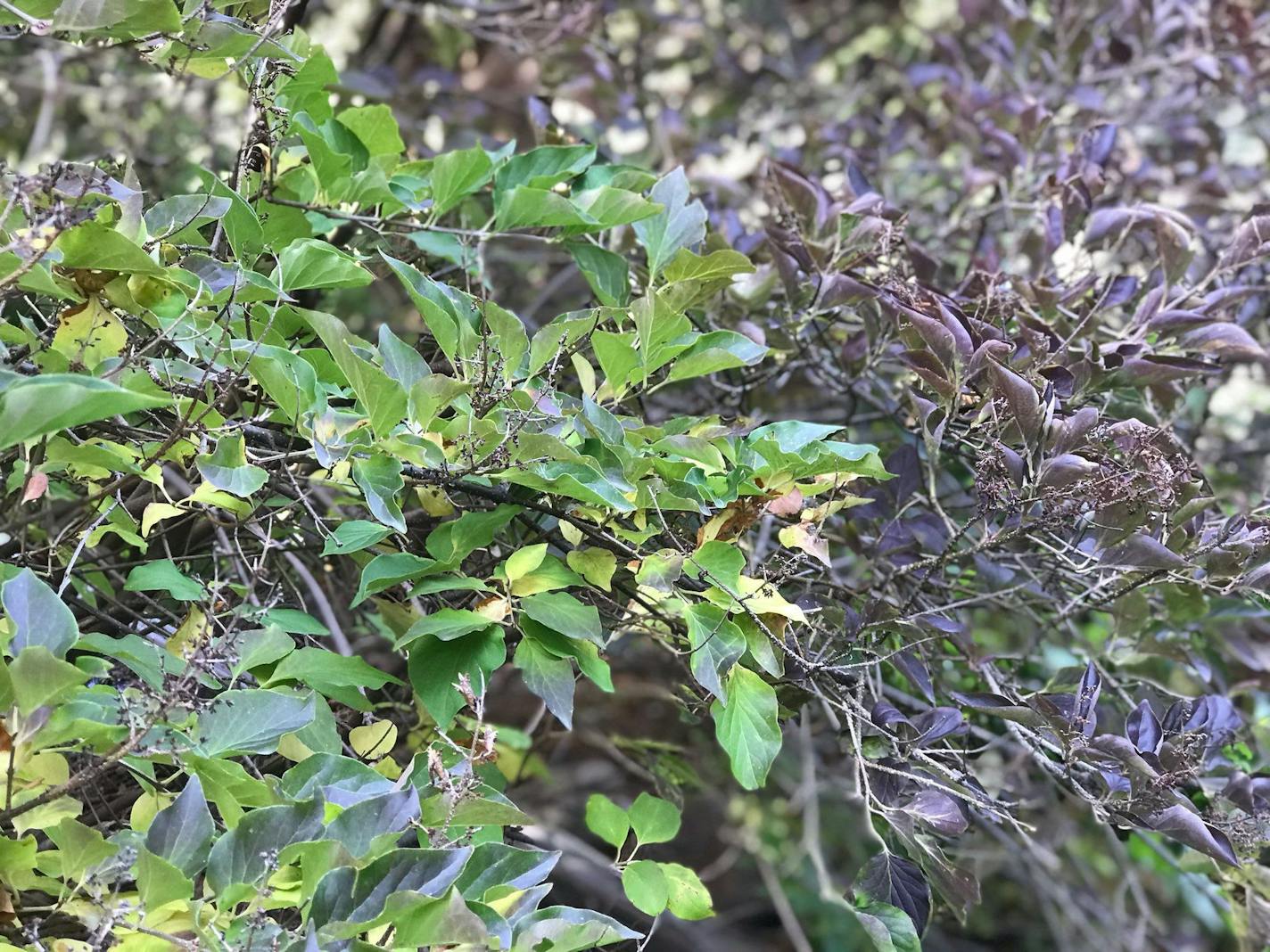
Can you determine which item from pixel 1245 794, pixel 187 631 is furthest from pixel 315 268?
pixel 1245 794

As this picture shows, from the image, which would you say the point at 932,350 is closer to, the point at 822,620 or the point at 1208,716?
the point at 822,620

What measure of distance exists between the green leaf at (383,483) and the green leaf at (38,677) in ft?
0.73

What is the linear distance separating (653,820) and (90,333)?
0.66m

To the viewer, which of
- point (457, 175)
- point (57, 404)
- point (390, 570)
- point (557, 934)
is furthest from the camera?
point (457, 175)

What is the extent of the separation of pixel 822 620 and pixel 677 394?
61cm

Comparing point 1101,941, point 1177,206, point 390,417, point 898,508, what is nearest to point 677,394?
point 898,508

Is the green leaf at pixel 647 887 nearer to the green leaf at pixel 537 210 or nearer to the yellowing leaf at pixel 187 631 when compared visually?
the yellowing leaf at pixel 187 631

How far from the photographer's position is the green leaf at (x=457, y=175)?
40.9 inches

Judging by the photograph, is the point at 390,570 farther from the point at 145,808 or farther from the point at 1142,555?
the point at 1142,555

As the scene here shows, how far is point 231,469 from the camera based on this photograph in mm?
774

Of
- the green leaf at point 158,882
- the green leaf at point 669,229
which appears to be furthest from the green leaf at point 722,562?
the green leaf at point 158,882

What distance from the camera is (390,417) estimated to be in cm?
79

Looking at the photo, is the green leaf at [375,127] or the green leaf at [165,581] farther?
the green leaf at [375,127]

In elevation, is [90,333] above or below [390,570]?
above
